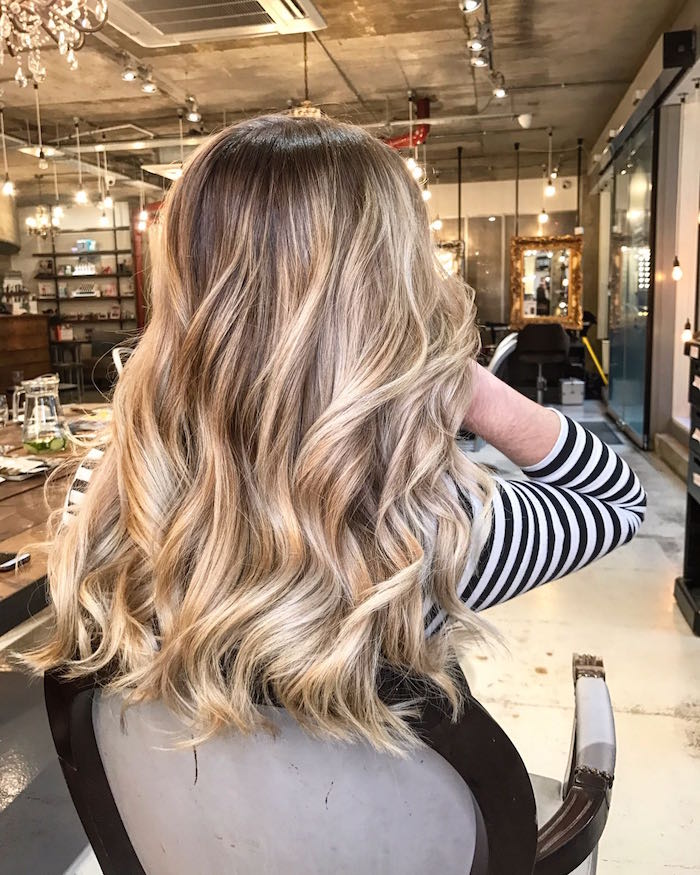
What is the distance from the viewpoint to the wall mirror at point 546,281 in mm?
10781

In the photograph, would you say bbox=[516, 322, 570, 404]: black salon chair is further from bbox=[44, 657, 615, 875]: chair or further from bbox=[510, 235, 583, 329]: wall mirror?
bbox=[44, 657, 615, 875]: chair

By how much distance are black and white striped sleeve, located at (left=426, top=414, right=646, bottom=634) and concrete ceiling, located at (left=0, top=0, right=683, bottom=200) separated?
5.19 m

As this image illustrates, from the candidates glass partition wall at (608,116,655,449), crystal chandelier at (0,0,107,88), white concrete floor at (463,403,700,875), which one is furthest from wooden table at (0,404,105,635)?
glass partition wall at (608,116,655,449)

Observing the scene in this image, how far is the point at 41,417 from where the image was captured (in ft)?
7.47

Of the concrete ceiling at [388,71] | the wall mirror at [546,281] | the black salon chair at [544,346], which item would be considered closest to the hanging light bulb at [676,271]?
the concrete ceiling at [388,71]

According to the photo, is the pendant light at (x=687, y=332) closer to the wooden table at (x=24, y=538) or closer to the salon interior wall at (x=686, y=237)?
the salon interior wall at (x=686, y=237)

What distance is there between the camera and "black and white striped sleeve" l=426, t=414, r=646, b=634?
735 millimetres

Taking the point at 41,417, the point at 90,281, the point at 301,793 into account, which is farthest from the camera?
the point at 90,281

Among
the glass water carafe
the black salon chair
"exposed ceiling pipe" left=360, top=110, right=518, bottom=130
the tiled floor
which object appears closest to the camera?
the tiled floor

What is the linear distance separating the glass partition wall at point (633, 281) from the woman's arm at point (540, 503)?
5661mm

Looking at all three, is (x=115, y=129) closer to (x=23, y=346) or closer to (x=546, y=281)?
(x=23, y=346)

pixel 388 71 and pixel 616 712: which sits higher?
pixel 388 71

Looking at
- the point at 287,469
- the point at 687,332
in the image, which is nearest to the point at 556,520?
the point at 287,469

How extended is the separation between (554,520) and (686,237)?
19.0ft
